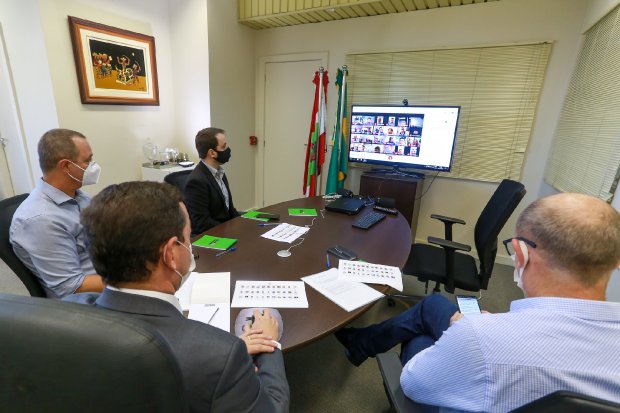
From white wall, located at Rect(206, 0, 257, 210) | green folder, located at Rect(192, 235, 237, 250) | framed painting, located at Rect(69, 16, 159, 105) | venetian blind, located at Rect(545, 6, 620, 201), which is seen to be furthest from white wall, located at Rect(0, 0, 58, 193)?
venetian blind, located at Rect(545, 6, 620, 201)

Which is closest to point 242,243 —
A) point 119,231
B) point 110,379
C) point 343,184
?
point 119,231

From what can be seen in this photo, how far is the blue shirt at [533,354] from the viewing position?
0.66 m

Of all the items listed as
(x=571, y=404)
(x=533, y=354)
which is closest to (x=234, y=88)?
(x=533, y=354)

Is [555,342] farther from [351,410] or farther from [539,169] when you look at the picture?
[539,169]

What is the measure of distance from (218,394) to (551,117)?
3567mm

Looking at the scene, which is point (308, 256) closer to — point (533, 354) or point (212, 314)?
point (212, 314)

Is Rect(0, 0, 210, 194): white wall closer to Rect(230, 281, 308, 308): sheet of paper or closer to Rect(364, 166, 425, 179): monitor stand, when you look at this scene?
Rect(364, 166, 425, 179): monitor stand

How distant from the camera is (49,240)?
1267 millimetres

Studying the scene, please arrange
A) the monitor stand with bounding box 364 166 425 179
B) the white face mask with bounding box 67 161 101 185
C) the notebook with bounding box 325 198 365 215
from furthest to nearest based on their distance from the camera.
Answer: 1. the monitor stand with bounding box 364 166 425 179
2. the notebook with bounding box 325 198 365 215
3. the white face mask with bounding box 67 161 101 185

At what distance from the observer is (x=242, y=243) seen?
167cm

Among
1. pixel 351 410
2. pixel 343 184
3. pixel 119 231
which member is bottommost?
pixel 351 410

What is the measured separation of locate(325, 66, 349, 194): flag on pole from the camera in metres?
3.53

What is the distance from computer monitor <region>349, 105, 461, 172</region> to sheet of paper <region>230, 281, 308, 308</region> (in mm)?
2324

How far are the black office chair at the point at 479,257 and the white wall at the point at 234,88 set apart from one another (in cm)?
283
